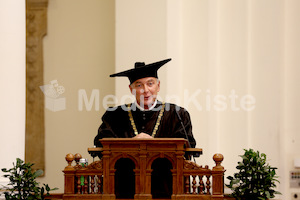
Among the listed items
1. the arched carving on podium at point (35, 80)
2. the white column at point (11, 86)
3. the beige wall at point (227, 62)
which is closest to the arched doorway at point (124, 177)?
the white column at point (11, 86)

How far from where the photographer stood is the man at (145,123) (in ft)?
19.3

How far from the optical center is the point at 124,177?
5906 millimetres

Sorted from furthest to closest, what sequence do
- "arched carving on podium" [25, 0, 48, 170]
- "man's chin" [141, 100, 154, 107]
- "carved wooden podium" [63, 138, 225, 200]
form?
"arched carving on podium" [25, 0, 48, 170] → "man's chin" [141, 100, 154, 107] → "carved wooden podium" [63, 138, 225, 200]

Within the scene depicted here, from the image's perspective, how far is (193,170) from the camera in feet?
18.3

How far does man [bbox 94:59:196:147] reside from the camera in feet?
20.8

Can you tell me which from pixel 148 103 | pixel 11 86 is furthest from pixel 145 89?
pixel 11 86

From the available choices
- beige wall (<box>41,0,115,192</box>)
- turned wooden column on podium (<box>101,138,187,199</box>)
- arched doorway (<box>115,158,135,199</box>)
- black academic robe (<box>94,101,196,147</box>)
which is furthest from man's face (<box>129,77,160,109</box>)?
beige wall (<box>41,0,115,192</box>)

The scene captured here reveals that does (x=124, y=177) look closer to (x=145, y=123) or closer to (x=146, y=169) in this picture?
(x=146, y=169)

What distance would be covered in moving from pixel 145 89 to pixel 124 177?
3.09ft

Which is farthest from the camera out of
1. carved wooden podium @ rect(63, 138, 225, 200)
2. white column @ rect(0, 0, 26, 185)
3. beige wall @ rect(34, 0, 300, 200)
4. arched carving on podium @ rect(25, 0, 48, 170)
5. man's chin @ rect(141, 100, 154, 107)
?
arched carving on podium @ rect(25, 0, 48, 170)

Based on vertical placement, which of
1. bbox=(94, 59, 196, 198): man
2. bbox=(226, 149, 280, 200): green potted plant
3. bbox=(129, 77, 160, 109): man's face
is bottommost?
bbox=(226, 149, 280, 200): green potted plant

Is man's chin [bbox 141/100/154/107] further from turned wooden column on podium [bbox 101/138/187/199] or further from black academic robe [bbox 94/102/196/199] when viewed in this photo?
turned wooden column on podium [bbox 101/138/187/199]

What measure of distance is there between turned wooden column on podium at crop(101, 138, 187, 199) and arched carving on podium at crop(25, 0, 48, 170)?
14.8 feet

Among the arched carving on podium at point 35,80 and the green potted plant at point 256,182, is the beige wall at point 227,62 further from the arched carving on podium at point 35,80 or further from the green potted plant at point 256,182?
the green potted plant at point 256,182
